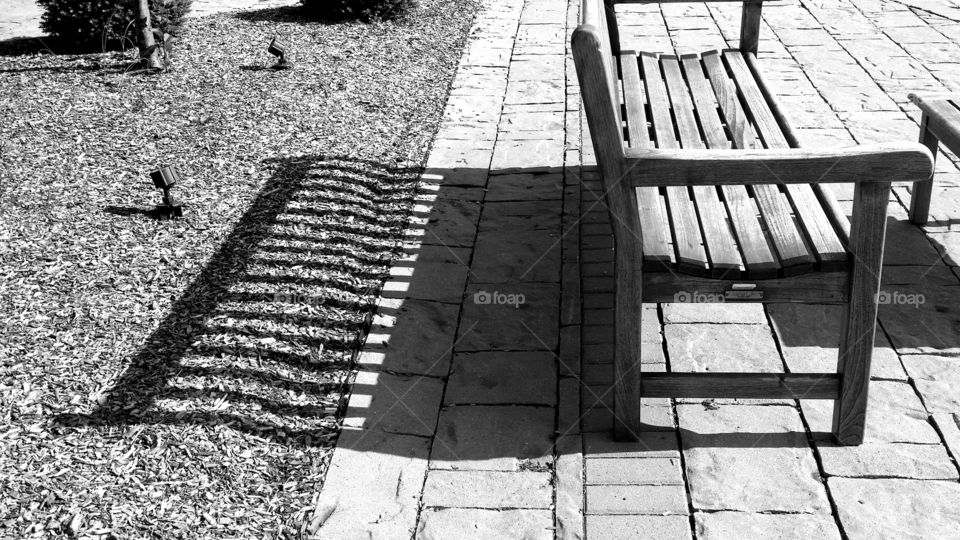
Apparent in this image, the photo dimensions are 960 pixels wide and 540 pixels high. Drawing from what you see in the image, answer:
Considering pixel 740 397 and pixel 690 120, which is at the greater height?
pixel 690 120

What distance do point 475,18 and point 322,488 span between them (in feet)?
20.4

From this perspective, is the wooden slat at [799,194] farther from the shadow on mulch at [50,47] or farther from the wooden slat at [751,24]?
the shadow on mulch at [50,47]

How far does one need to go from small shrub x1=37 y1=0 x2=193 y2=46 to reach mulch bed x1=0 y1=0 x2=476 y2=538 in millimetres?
191

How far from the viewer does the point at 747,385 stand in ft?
10.3

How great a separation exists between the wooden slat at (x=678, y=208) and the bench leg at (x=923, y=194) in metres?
1.25

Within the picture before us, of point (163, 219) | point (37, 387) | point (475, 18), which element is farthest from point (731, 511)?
point (475, 18)

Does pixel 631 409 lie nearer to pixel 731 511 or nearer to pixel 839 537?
pixel 731 511

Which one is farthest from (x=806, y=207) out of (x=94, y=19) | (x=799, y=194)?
(x=94, y=19)

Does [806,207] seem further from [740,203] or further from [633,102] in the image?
[633,102]

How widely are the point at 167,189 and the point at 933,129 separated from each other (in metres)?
3.74

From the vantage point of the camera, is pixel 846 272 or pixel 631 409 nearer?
pixel 846 272

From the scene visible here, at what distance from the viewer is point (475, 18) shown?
8.53 meters

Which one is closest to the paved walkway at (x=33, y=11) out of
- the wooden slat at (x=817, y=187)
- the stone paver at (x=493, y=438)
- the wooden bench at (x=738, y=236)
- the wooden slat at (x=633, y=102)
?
the wooden slat at (x=633, y=102)

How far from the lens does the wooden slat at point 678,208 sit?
3.00 metres
